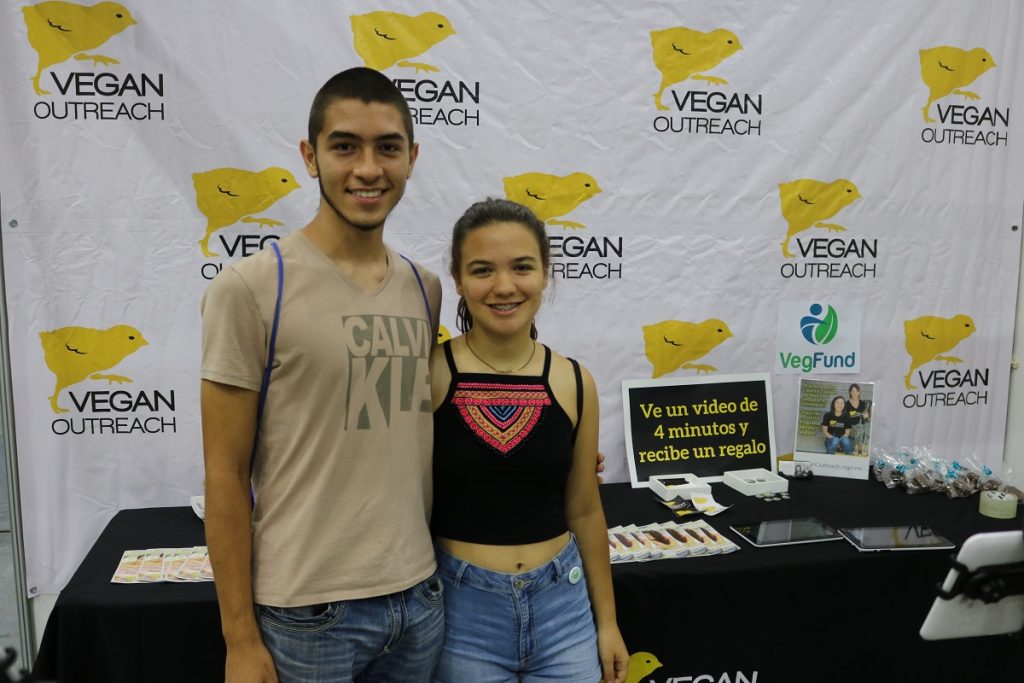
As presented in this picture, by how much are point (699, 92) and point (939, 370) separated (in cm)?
148

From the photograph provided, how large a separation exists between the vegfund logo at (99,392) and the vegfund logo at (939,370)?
8.97ft

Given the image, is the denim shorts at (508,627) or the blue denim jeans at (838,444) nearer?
the denim shorts at (508,627)

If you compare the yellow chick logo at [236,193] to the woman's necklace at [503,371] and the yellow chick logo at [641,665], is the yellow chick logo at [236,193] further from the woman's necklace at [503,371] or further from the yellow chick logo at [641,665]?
the yellow chick logo at [641,665]

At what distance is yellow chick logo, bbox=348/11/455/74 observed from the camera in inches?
87.0

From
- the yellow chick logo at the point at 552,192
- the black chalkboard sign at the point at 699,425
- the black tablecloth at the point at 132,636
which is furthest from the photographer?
the black chalkboard sign at the point at 699,425

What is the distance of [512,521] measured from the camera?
1.27 m

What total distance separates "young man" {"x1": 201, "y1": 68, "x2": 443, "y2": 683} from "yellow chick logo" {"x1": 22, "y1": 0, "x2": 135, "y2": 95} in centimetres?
138

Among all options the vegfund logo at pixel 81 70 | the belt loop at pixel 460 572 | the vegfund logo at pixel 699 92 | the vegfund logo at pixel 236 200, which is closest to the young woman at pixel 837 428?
the vegfund logo at pixel 699 92

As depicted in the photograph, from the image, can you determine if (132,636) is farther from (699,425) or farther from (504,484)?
(699,425)

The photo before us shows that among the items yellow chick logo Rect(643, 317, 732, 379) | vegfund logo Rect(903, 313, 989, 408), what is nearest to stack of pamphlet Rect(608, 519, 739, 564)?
yellow chick logo Rect(643, 317, 732, 379)

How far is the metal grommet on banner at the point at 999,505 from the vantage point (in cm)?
224

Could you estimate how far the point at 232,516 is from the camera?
1.06 m

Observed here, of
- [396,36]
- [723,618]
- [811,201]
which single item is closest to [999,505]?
[723,618]

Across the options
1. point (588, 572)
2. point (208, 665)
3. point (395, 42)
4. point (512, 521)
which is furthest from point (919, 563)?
point (395, 42)
